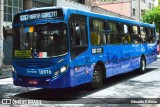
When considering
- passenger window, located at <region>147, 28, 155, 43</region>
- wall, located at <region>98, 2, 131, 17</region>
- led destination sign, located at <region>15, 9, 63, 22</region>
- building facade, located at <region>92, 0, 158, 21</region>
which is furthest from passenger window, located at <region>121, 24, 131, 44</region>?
wall, located at <region>98, 2, 131, 17</region>

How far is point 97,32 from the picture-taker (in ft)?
38.1

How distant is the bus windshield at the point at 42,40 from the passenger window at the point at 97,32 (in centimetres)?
175

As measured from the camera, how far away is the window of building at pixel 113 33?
12713mm

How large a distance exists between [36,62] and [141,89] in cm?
398

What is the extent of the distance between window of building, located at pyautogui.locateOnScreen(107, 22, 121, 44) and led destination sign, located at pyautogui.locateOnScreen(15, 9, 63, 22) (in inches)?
131

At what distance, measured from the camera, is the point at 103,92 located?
1091cm

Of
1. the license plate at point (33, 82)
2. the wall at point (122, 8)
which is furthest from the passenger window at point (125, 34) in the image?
the wall at point (122, 8)

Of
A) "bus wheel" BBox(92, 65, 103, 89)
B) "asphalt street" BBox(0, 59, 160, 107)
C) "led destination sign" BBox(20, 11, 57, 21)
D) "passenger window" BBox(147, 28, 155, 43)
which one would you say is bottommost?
"asphalt street" BBox(0, 59, 160, 107)

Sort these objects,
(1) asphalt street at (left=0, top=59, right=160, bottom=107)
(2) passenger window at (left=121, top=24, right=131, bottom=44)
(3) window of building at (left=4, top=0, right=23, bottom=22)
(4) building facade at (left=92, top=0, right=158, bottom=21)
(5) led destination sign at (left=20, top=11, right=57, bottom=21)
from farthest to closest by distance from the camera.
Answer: (4) building facade at (left=92, top=0, right=158, bottom=21) < (3) window of building at (left=4, top=0, right=23, bottom=22) < (2) passenger window at (left=121, top=24, right=131, bottom=44) < (5) led destination sign at (left=20, top=11, right=57, bottom=21) < (1) asphalt street at (left=0, top=59, right=160, bottom=107)

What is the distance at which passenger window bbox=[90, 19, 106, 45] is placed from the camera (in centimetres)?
1125

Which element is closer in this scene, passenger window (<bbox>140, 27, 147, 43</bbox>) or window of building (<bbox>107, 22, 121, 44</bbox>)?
window of building (<bbox>107, 22, 121, 44</bbox>)

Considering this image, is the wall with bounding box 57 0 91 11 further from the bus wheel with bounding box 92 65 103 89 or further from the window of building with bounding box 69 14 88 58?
the window of building with bounding box 69 14 88 58

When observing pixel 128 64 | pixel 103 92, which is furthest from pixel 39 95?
pixel 128 64

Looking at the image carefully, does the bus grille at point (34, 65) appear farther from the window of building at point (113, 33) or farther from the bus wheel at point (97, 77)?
the window of building at point (113, 33)
